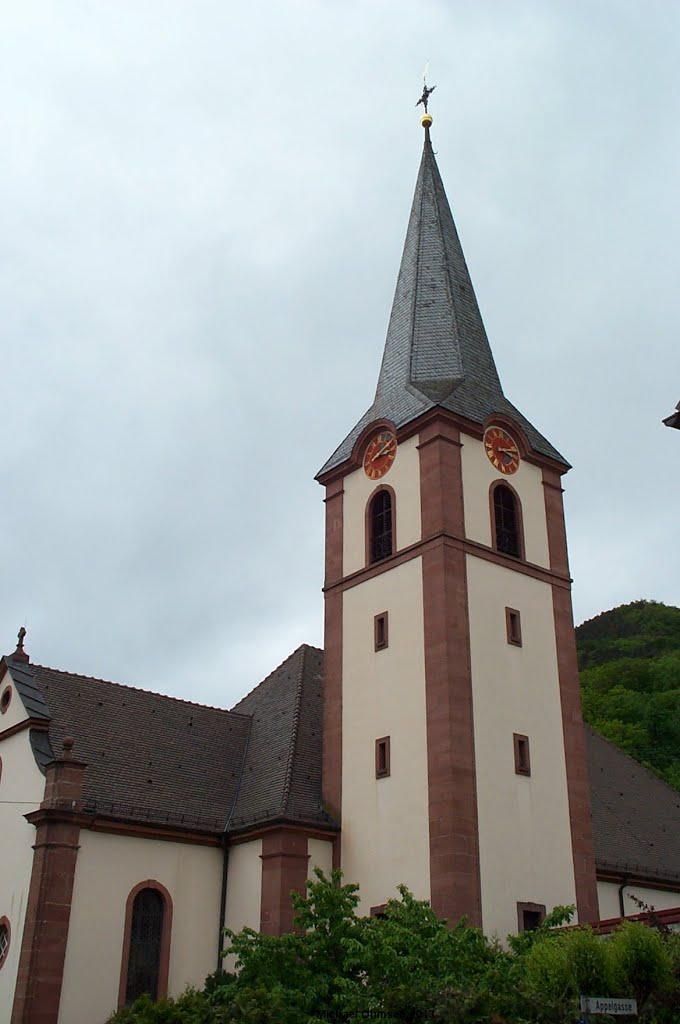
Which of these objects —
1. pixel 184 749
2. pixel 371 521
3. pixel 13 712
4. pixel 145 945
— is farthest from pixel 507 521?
pixel 145 945

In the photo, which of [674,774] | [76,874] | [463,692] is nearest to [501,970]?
[463,692]

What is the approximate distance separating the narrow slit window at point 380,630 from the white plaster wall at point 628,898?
8260 millimetres

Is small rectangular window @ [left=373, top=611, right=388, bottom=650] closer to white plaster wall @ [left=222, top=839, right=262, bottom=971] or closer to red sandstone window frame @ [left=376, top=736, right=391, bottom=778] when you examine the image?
red sandstone window frame @ [left=376, top=736, right=391, bottom=778]

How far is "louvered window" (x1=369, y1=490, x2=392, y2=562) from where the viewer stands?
96.7 feet

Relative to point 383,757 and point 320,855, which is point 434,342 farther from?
point 320,855

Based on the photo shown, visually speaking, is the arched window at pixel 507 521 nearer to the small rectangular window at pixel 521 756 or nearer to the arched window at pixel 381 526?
the arched window at pixel 381 526

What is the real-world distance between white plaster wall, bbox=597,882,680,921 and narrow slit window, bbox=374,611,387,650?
27.1 ft

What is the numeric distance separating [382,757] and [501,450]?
8.98 m

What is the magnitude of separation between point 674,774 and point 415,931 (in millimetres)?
32242

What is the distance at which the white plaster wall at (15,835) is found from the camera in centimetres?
2384

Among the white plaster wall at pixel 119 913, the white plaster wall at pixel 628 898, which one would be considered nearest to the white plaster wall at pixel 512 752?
the white plaster wall at pixel 628 898

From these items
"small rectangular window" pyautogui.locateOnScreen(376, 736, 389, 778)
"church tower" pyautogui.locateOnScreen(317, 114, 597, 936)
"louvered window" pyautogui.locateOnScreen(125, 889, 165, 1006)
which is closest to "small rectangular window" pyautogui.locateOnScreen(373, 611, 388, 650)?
"church tower" pyautogui.locateOnScreen(317, 114, 597, 936)

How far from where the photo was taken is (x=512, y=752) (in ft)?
86.2

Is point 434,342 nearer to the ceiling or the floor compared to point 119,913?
nearer to the ceiling
